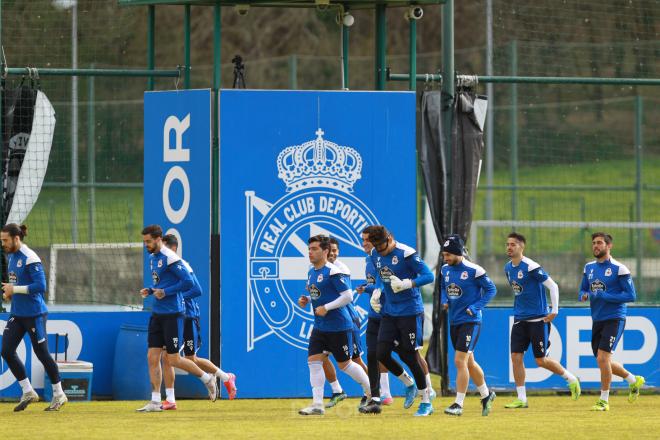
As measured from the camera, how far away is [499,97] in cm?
3069

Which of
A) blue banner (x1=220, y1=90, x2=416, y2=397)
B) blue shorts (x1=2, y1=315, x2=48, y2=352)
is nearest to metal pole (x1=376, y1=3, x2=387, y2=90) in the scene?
blue banner (x1=220, y1=90, x2=416, y2=397)

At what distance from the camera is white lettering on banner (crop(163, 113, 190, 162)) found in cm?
1680

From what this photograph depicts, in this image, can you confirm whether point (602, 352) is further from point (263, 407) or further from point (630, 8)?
point (630, 8)

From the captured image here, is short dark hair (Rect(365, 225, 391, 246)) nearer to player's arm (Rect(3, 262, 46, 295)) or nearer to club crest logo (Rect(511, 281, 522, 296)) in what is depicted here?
club crest logo (Rect(511, 281, 522, 296))

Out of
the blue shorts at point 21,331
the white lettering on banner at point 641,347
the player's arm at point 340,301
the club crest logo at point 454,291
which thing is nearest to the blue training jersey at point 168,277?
the blue shorts at point 21,331

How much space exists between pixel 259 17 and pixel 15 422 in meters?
26.7

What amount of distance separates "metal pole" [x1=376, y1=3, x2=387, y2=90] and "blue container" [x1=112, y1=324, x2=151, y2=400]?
4272 millimetres

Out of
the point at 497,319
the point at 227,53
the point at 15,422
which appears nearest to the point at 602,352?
the point at 497,319

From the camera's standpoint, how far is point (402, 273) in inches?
568

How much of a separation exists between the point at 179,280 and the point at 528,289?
12.6 ft

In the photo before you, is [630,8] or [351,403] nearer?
[351,403]

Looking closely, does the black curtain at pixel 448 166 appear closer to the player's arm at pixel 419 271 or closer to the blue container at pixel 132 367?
the player's arm at pixel 419 271

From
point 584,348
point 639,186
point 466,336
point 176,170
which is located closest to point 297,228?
point 176,170

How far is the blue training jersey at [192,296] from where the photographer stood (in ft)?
50.4
